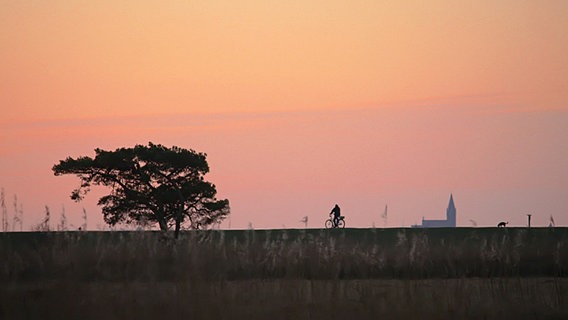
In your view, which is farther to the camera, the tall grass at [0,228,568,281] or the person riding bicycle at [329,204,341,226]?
the person riding bicycle at [329,204,341,226]

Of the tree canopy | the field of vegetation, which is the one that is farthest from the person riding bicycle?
the field of vegetation

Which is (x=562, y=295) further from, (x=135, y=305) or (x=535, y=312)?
(x=135, y=305)

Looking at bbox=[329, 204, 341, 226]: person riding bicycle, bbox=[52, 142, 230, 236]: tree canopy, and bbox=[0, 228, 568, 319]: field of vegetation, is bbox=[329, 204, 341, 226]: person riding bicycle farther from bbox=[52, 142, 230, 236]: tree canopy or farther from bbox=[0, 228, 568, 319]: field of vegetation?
bbox=[0, 228, 568, 319]: field of vegetation

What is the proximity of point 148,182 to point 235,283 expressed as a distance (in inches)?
1328

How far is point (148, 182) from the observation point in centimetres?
5269

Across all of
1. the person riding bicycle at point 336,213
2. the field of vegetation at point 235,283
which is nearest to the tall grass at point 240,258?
the field of vegetation at point 235,283

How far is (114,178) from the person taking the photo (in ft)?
172

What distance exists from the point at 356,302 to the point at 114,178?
1402 inches

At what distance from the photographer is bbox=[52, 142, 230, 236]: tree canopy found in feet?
170

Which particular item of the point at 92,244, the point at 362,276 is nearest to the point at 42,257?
the point at 92,244

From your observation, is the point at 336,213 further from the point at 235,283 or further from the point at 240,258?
the point at 235,283

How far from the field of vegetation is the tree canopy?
2759cm

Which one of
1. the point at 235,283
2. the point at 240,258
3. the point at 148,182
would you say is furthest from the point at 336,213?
the point at 235,283

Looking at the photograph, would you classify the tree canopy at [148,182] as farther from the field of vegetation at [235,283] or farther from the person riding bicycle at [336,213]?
the field of vegetation at [235,283]
